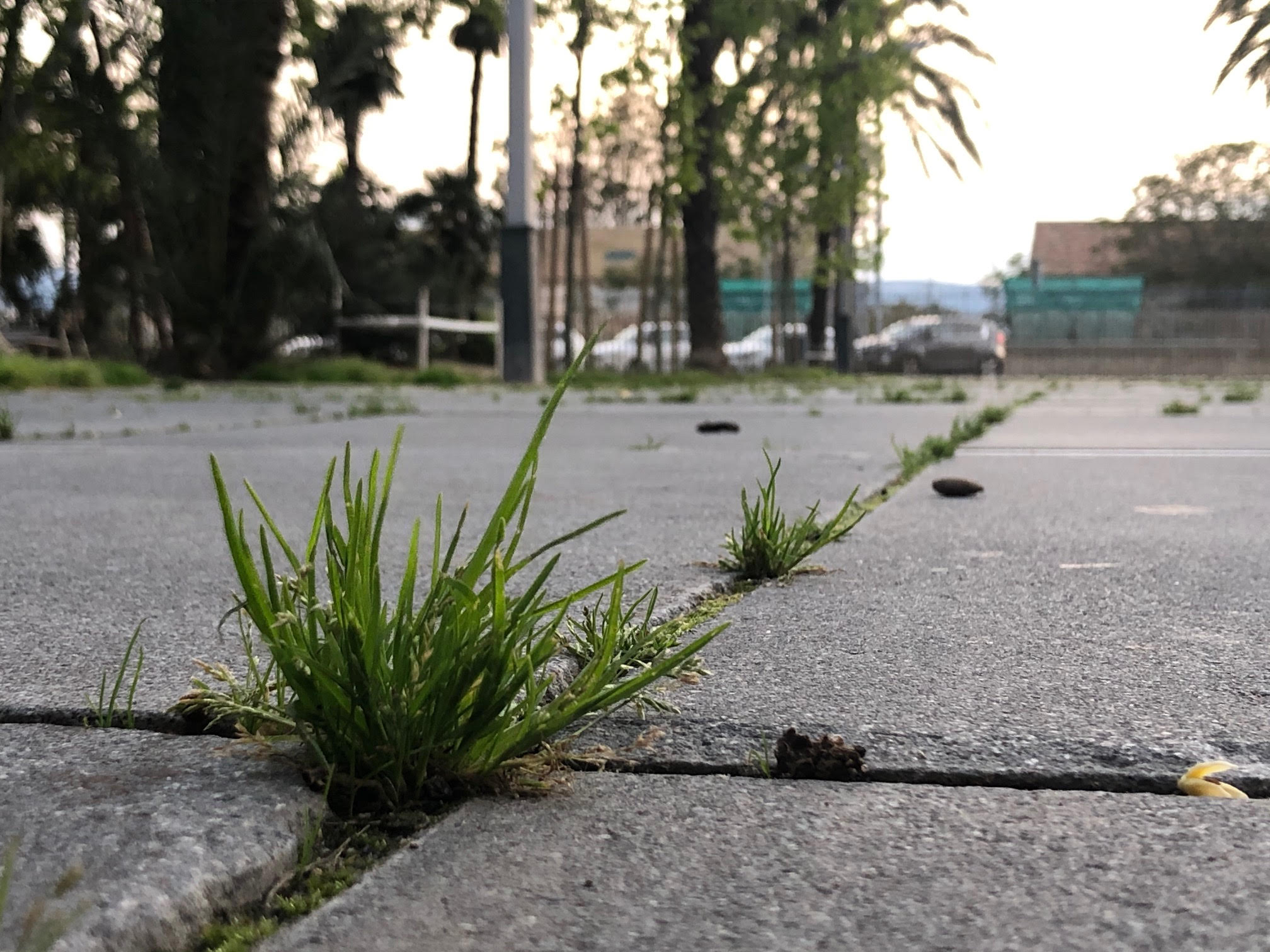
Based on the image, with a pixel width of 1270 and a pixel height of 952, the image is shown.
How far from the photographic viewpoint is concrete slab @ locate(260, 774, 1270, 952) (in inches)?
36.2

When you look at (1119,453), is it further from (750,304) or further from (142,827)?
(750,304)

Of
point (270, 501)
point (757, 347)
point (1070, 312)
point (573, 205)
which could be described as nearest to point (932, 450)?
point (270, 501)

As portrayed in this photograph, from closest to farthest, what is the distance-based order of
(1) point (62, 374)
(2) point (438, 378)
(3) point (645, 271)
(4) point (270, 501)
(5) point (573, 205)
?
(4) point (270, 501), (1) point (62, 374), (2) point (438, 378), (3) point (645, 271), (5) point (573, 205)

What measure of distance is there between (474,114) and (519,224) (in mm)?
17974

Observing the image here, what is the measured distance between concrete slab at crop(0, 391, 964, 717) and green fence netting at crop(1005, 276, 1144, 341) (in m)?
24.8

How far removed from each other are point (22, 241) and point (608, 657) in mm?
24225

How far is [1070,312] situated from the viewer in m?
30.7

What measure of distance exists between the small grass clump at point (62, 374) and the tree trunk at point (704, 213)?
251 inches

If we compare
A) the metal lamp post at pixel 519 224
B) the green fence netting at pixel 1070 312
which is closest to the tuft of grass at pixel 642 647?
the metal lamp post at pixel 519 224

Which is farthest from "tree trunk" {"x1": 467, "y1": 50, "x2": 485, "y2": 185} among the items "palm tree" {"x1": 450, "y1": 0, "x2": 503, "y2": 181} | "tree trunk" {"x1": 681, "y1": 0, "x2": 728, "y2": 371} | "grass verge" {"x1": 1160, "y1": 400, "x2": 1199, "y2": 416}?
"grass verge" {"x1": 1160, "y1": 400, "x2": 1199, "y2": 416}

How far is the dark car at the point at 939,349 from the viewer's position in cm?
2922

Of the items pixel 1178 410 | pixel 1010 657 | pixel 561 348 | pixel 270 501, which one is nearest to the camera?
pixel 1010 657

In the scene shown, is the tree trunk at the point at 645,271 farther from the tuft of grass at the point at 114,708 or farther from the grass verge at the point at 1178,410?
the tuft of grass at the point at 114,708

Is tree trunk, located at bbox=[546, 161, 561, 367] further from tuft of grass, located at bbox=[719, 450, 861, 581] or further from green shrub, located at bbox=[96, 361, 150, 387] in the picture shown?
tuft of grass, located at bbox=[719, 450, 861, 581]
